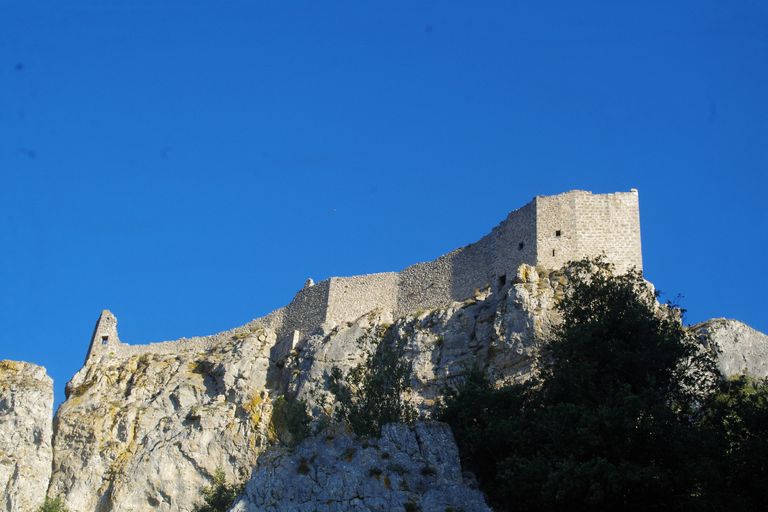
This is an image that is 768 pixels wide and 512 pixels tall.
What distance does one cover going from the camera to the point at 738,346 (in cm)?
3334

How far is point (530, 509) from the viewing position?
76.6ft

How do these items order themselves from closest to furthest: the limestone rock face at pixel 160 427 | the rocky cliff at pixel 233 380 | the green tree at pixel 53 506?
the rocky cliff at pixel 233 380 < the green tree at pixel 53 506 < the limestone rock face at pixel 160 427

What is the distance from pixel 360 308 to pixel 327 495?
2520 cm

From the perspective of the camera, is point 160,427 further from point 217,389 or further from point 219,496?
point 219,496

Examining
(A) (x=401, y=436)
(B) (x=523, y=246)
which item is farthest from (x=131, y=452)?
(A) (x=401, y=436)

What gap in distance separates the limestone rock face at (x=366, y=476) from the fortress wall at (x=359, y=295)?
22.2 metres

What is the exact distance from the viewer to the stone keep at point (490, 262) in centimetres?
3953

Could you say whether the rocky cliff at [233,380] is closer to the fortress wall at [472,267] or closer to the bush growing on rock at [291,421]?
the bush growing on rock at [291,421]

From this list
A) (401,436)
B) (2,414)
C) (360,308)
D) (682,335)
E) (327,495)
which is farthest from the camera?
(360,308)

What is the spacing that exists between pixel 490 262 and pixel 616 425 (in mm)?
19293

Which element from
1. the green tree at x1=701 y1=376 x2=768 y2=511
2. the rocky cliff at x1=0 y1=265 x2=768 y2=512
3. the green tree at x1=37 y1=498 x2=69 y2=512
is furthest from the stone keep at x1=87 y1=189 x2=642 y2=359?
the green tree at x1=701 y1=376 x2=768 y2=511

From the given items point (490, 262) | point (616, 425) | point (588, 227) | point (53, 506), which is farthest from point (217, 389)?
point (616, 425)

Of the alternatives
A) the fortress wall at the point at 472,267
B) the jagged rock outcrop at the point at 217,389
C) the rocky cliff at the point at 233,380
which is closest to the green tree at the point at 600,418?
the rocky cliff at the point at 233,380

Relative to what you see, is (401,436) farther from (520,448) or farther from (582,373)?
(582,373)
